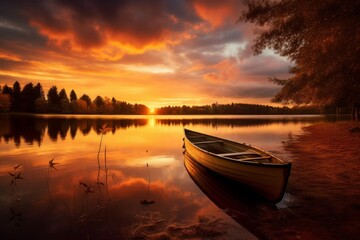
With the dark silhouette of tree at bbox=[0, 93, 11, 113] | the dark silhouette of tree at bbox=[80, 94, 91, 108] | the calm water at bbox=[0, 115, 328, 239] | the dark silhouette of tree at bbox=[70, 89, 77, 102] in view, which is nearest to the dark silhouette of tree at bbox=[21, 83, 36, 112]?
the dark silhouette of tree at bbox=[0, 93, 11, 113]

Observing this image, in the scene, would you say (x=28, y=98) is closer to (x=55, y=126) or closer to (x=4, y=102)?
(x=4, y=102)

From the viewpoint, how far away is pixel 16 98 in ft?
374

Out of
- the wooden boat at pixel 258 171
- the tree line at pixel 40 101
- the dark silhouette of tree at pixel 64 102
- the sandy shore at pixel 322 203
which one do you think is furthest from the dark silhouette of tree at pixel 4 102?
the sandy shore at pixel 322 203

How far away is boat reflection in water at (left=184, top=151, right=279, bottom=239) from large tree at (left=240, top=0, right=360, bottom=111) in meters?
6.84

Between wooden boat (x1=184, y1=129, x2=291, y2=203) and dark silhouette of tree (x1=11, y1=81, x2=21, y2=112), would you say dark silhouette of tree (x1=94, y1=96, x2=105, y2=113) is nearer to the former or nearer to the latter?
dark silhouette of tree (x1=11, y1=81, x2=21, y2=112)

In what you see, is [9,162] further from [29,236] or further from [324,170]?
[324,170]

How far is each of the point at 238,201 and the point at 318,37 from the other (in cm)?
763

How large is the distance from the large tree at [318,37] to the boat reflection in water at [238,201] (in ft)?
22.4

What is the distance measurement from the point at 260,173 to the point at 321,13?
6.87 m

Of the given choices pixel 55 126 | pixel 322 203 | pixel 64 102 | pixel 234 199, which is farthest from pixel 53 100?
pixel 322 203

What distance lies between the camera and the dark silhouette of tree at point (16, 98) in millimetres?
113562

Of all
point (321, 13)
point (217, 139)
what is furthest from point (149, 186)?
point (321, 13)

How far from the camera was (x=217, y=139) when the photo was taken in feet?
60.7

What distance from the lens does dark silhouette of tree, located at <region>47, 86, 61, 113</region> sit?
125 meters
